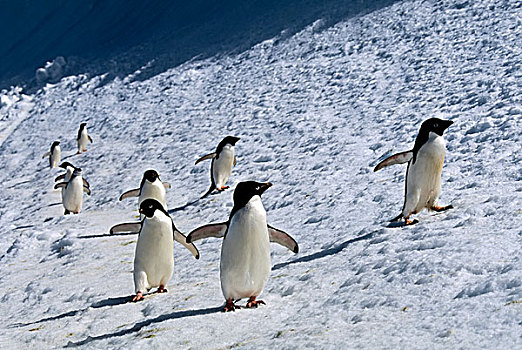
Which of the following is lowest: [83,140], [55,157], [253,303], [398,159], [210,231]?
[253,303]

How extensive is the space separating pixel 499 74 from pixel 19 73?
80.1 ft

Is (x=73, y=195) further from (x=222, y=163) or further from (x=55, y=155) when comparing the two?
(x=55, y=155)

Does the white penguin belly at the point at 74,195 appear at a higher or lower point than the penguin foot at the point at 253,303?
higher

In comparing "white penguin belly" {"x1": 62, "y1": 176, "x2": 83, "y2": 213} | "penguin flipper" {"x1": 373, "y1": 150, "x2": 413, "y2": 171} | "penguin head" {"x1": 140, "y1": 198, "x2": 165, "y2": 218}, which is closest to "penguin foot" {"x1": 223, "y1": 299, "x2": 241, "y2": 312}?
"penguin head" {"x1": 140, "y1": 198, "x2": 165, "y2": 218}

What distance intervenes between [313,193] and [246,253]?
11.4 feet

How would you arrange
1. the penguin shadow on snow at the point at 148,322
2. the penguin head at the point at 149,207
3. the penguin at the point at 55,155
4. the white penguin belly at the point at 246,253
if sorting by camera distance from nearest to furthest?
the white penguin belly at the point at 246,253, the penguin shadow on snow at the point at 148,322, the penguin head at the point at 149,207, the penguin at the point at 55,155

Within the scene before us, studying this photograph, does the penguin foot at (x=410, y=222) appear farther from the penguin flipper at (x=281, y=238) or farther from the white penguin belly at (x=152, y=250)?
the white penguin belly at (x=152, y=250)

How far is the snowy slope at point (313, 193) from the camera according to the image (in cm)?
328

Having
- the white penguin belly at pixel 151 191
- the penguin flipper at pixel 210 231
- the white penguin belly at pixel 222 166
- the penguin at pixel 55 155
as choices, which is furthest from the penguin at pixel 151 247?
the penguin at pixel 55 155

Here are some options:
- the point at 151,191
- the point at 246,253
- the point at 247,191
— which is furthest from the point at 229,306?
the point at 151,191

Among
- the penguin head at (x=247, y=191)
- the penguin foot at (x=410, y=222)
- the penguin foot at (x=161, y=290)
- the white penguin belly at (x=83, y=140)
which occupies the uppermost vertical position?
the white penguin belly at (x=83, y=140)

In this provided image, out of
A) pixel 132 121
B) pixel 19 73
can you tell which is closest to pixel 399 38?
pixel 132 121

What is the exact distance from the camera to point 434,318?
2857 millimetres

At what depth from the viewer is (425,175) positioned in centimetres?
479
